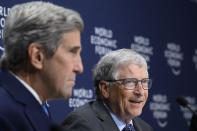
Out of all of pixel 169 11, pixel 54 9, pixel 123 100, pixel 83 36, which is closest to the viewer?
pixel 54 9

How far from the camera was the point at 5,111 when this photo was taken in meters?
1.16

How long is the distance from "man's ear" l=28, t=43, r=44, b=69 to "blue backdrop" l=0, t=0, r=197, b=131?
1398 millimetres

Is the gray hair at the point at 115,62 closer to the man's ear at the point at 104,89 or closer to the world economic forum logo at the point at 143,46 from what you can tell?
the man's ear at the point at 104,89

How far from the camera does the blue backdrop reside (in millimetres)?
3092

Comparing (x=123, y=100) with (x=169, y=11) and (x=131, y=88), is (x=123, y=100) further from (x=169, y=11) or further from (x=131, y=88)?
(x=169, y=11)

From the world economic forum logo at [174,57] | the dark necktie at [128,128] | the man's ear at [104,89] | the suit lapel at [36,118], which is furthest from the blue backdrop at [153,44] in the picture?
the suit lapel at [36,118]

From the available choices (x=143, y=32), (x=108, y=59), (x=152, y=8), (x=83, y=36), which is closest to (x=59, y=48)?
(x=108, y=59)

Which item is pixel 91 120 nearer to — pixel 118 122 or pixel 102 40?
pixel 118 122

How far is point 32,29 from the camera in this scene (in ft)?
4.00

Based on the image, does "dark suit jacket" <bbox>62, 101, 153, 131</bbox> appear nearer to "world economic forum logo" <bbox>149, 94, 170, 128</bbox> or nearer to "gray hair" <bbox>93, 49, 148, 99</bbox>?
"gray hair" <bbox>93, 49, 148, 99</bbox>

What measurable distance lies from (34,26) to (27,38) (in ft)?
0.15

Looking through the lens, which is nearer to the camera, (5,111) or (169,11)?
(5,111)

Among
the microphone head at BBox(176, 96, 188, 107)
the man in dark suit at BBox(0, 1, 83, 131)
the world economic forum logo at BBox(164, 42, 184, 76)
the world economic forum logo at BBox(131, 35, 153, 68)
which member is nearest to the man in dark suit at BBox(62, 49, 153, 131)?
the microphone head at BBox(176, 96, 188, 107)

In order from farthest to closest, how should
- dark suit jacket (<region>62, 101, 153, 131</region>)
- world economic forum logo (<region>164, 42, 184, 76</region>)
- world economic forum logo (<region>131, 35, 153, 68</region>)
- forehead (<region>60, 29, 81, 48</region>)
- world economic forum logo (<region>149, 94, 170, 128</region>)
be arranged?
1. world economic forum logo (<region>164, 42, 184, 76</region>)
2. world economic forum logo (<region>149, 94, 170, 128</region>)
3. world economic forum logo (<region>131, 35, 153, 68</region>)
4. dark suit jacket (<region>62, 101, 153, 131</region>)
5. forehead (<region>60, 29, 81, 48</region>)
